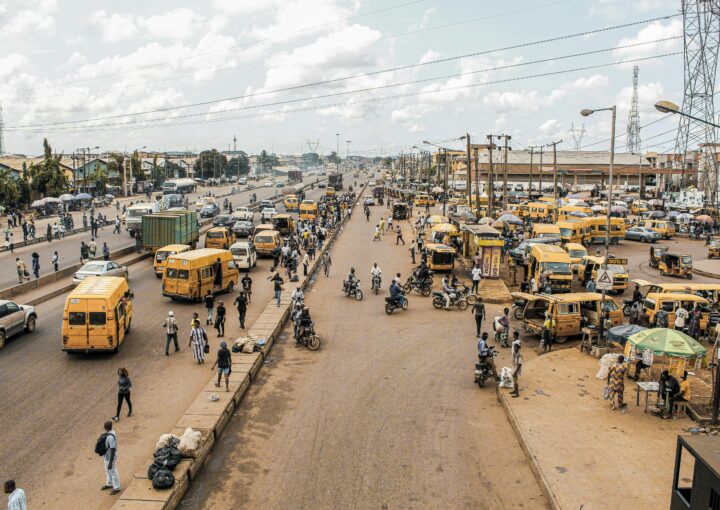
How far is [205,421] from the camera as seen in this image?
12.4 m

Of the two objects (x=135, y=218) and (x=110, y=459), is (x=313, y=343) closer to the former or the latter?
(x=110, y=459)

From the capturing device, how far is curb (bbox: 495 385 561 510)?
32.0 feet

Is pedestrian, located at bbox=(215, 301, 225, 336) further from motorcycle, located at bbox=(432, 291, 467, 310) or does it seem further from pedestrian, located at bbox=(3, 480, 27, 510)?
pedestrian, located at bbox=(3, 480, 27, 510)

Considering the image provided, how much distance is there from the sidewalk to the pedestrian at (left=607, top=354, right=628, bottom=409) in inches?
9.5

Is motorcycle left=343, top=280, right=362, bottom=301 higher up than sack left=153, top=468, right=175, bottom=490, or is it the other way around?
motorcycle left=343, top=280, right=362, bottom=301

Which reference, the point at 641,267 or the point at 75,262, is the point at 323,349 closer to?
the point at 75,262

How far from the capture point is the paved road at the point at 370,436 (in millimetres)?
10109

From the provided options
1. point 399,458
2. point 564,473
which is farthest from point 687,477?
point 399,458

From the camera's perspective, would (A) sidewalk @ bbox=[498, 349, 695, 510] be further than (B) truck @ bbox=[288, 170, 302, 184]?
No

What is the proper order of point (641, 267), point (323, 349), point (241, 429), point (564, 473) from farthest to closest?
point (641, 267) → point (323, 349) → point (241, 429) → point (564, 473)

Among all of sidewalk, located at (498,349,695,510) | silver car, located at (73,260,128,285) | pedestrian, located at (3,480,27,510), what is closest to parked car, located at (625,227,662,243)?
sidewalk, located at (498,349,695,510)

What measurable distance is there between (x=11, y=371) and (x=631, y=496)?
15810 millimetres

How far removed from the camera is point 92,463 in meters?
11.0

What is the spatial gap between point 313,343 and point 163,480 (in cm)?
918
